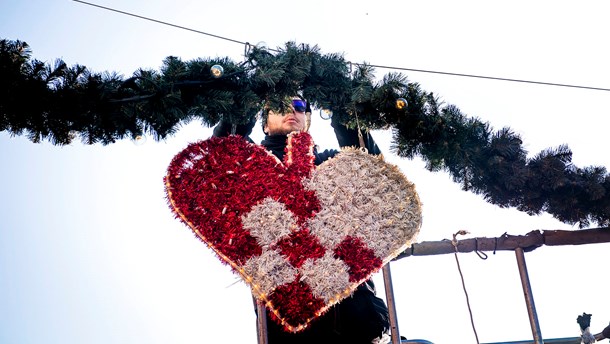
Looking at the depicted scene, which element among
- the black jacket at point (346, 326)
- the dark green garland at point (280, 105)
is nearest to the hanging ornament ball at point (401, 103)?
the dark green garland at point (280, 105)

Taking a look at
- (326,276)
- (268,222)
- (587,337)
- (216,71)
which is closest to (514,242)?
(587,337)

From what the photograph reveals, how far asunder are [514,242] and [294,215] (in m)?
0.87

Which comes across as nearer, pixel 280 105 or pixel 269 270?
pixel 269 270

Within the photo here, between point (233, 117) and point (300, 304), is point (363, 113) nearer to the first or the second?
point (233, 117)

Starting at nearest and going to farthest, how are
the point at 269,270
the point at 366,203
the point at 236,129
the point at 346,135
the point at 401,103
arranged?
the point at 269,270 < the point at 366,203 < the point at 401,103 < the point at 236,129 < the point at 346,135

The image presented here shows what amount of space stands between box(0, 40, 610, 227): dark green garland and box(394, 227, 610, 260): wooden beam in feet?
0.19

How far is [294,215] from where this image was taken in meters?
1.65

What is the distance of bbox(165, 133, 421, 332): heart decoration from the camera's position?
1575 mm

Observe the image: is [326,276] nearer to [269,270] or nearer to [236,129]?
[269,270]

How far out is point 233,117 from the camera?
5.74 feet

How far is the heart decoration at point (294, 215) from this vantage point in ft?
5.17

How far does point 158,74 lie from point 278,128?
1.81 ft

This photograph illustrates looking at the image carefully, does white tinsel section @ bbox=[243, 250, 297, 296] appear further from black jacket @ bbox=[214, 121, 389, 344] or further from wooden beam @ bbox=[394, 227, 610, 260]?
wooden beam @ bbox=[394, 227, 610, 260]

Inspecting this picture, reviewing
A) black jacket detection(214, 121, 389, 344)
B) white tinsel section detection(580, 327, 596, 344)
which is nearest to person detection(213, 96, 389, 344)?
black jacket detection(214, 121, 389, 344)
